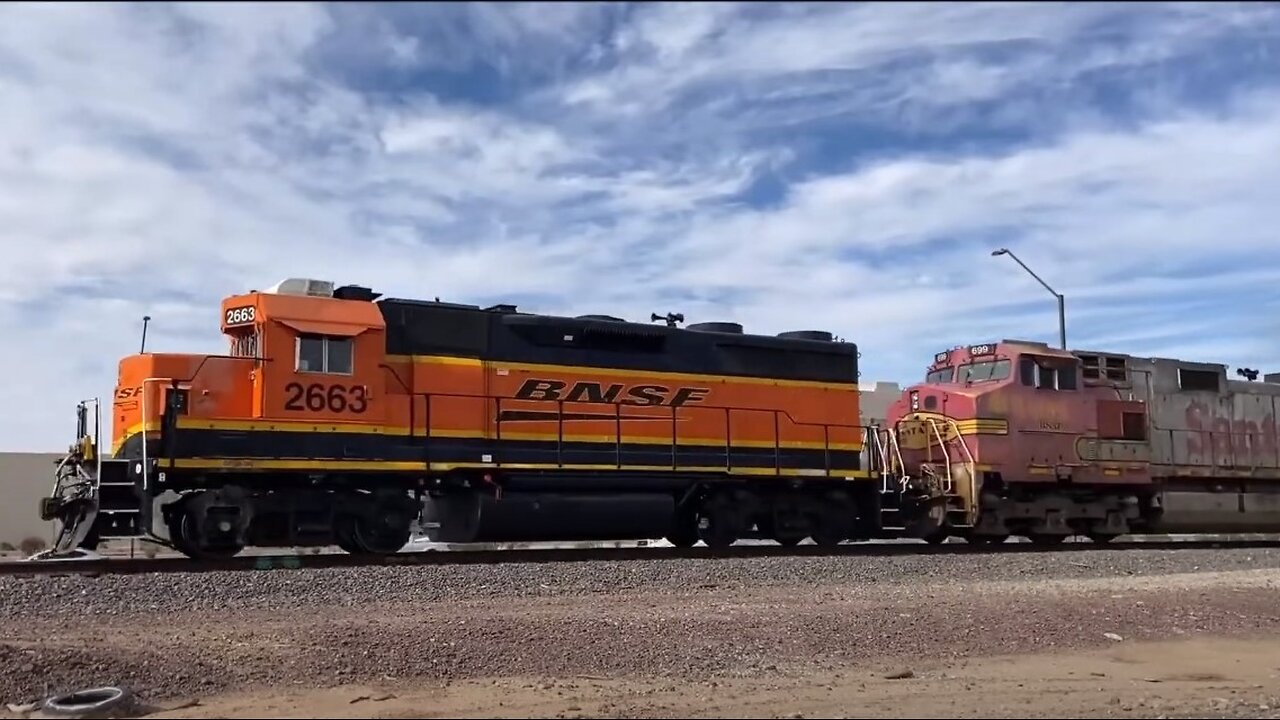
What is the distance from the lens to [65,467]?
1349 centimetres

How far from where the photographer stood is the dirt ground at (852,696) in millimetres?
7520

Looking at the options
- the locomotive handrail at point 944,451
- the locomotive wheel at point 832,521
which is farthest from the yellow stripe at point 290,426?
the locomotive handrail at point 944,451

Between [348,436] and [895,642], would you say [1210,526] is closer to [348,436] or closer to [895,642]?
[895,642]

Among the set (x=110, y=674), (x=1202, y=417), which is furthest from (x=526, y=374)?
(x=1202, y=417)

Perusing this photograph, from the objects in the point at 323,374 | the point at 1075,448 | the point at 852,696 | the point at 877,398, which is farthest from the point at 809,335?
the point at 877,398

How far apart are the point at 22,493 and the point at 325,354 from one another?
26289 mm

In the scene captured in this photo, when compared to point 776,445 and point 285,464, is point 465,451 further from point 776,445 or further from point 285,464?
point 776,445

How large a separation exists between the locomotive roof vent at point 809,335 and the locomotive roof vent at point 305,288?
736 centimetres

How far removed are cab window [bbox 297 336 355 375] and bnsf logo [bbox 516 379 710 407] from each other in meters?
2.48

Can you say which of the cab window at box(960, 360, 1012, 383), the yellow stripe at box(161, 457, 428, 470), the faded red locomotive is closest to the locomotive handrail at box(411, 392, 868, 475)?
the yellow stripe at box(161, 457, 428, 470)

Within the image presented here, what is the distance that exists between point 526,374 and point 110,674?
28.1 feet

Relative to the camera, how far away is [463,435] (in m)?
15.5

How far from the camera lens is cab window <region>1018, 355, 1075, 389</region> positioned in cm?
2028

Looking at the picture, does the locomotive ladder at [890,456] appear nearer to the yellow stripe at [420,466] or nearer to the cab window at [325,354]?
the yellow stripe at [420,466]
